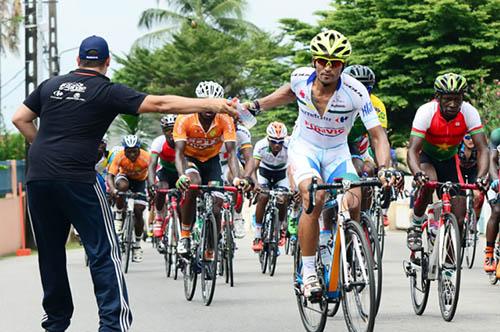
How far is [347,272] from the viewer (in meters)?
9.04

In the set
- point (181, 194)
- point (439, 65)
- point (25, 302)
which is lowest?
point (25, 302)

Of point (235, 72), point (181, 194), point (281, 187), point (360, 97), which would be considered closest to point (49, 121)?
point (360, 97)

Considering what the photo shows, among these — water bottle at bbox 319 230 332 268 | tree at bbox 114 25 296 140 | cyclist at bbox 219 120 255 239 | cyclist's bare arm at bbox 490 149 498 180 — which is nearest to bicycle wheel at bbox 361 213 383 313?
water bottle at bbox 319 230 332 268

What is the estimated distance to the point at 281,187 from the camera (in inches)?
709

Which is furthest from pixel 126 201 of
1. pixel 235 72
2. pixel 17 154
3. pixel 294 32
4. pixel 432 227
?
pixel 235 72

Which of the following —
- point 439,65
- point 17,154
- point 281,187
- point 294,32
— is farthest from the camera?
Answer: point 294,32

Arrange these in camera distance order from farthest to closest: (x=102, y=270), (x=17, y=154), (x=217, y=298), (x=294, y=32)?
1. (x=294, y=32)
2. (x=17, y=154)
3. (x=217, y=298)
4. (x=102, y=270)

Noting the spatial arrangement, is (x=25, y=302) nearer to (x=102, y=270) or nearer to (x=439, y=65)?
(x=102, y=270)

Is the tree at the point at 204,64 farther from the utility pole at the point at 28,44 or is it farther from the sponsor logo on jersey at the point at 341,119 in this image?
the sponsor logo on jersey at the point at 341,119

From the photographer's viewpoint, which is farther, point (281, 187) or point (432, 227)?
point (281, 187)

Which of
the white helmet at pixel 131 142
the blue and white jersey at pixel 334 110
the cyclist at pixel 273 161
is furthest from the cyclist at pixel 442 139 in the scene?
the white helmet at pixel 131 142

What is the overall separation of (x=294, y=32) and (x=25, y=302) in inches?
1504

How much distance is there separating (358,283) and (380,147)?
3.98 ft

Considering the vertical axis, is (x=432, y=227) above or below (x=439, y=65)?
below
